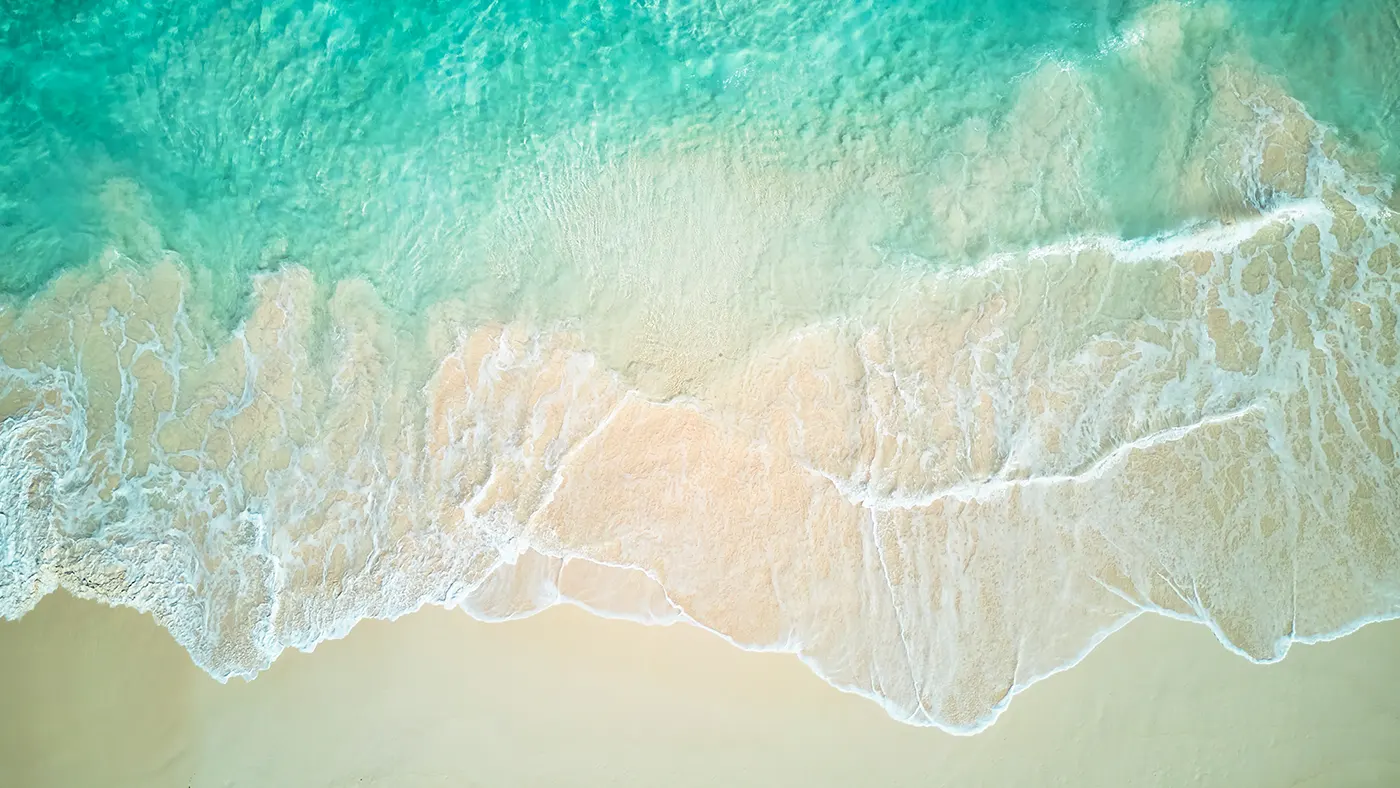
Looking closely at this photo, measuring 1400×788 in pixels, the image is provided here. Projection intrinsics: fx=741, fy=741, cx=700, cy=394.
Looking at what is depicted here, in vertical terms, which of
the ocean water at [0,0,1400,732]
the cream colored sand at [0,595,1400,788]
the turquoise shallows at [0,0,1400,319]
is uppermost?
the turquoise shallows at [0,0,1400,319]

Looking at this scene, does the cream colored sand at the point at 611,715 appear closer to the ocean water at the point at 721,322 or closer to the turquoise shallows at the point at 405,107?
the ocean water at the point at 721,322

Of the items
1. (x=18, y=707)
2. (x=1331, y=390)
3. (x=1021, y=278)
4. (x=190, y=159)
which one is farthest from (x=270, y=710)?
(x=1331, y=390)

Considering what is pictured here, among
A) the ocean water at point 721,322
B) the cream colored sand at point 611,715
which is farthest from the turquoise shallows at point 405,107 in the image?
the cream colored sand at point 611,715

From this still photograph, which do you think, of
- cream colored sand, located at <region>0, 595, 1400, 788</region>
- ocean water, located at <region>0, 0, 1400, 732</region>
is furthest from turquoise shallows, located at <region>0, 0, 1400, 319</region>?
cream colored sand, located at <region>0, 595, 1400, 788</region>

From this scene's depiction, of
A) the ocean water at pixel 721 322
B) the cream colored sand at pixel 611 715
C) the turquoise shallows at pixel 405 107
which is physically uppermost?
the turquoise shallows at pixel 405 107

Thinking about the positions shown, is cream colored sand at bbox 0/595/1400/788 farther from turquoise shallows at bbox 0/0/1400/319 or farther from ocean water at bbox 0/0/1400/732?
turquoise shallows at bbox 0/0/1400/319

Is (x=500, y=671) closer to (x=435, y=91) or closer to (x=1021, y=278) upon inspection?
(x=435, y=91)
